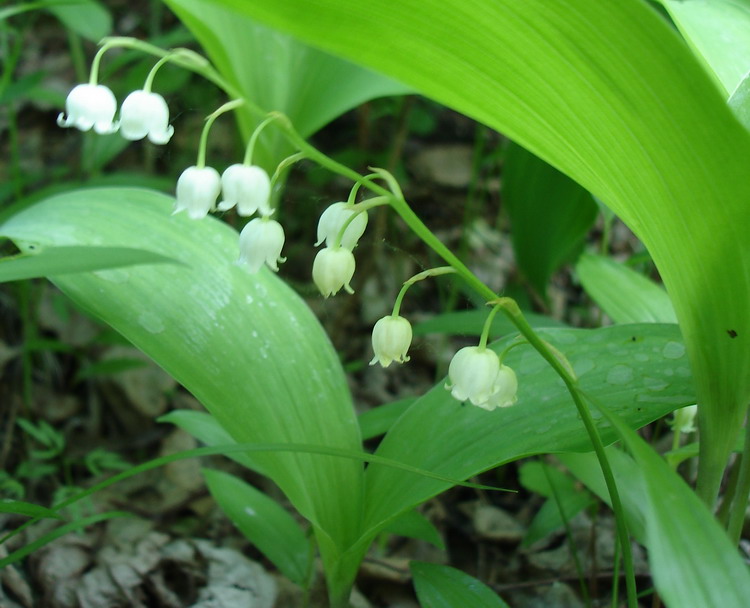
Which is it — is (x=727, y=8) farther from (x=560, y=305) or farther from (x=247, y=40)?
(x=560, y=305)

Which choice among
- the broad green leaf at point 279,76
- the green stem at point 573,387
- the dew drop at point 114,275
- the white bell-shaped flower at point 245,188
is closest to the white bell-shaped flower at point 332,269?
the white bell-shaped flower at point 245,188

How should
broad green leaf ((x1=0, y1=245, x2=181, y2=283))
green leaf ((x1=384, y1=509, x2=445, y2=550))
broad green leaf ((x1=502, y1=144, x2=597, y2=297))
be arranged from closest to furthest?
broad green leaf ((x1=0, y1=245, x2=181, y2=283)) → green leaf ((x1=384, y1=509, x2=445, y2=550)) → broad green leaf ((x1=502, y1=144, x2=597, y2=297))

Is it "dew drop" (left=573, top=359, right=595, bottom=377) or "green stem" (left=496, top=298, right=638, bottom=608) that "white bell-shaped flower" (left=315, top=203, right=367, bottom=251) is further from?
"dew drop" (left=573, top=359, right=595, bottom=377)

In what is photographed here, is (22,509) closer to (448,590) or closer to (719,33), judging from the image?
(448,590)

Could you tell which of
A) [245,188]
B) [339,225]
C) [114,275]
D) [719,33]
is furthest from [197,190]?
[719,33]

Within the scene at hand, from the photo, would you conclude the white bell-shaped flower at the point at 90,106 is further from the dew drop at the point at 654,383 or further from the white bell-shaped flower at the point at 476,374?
the dew drop at the point at 654,383

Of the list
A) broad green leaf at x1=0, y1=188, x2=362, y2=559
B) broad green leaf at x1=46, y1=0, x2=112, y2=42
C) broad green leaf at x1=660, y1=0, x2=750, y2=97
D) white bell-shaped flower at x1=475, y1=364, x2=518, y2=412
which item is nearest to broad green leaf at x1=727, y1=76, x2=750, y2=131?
broad green leaf at x1=660, y1=0, x2=750, y2=97

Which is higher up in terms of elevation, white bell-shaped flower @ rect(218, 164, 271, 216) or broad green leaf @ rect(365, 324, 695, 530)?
white bell-shaped flower @ rect(218, 164, 271, 216)
